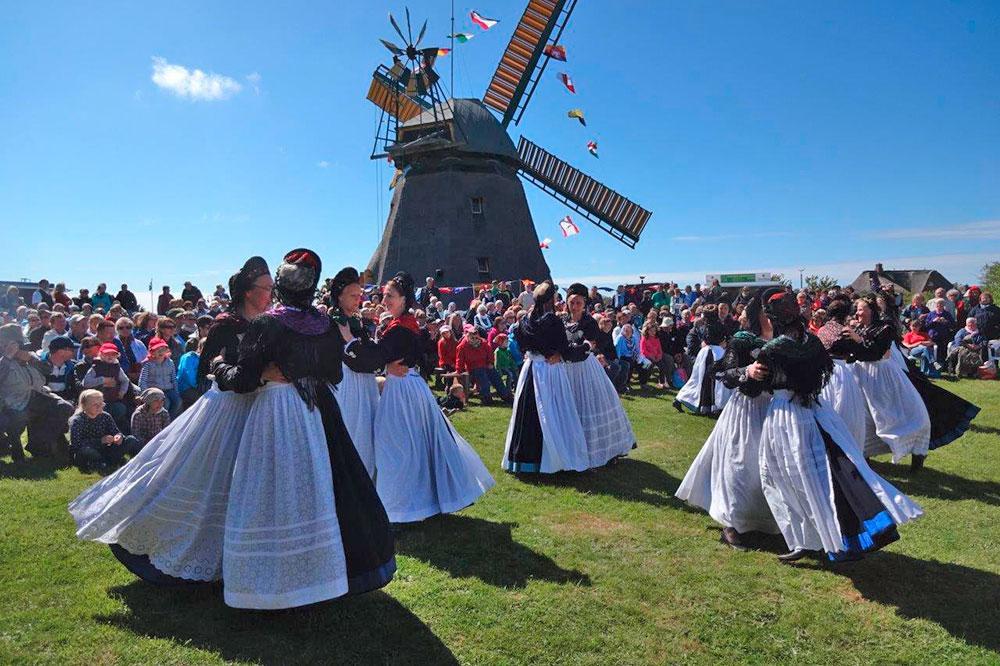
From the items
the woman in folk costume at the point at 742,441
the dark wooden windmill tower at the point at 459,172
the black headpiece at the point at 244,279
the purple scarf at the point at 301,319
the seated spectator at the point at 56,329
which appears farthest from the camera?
the dark wooden windmill tower at the point at 459,172

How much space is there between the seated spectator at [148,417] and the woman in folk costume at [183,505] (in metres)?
4.10

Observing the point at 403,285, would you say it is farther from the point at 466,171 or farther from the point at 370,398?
the point at 466,171

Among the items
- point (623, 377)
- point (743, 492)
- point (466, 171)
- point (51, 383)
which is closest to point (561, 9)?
point (466, 171)

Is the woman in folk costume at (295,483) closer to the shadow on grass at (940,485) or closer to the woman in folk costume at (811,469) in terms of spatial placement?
the woman in folk costume at (811,469)

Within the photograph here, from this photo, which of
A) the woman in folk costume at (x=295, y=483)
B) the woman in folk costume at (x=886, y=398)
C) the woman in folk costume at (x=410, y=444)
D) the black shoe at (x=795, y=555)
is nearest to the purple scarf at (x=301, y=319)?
the woman in folk costume at (x=295, y=483)

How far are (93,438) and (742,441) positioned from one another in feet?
23.5

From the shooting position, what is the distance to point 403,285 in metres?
5.73

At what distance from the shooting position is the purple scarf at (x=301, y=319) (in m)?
3.85

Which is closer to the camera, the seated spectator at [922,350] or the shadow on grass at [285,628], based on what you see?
the shadow on grass at [285,628]

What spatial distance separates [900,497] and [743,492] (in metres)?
1.09

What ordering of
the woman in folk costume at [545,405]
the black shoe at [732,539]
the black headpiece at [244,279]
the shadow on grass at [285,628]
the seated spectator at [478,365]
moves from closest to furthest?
the shadow on grass at [285,628] → the black headpiece at [244,279] → the black shoe at [732,539] → the woman in folk costume at [545,405] → the seated spectator at [478,365]

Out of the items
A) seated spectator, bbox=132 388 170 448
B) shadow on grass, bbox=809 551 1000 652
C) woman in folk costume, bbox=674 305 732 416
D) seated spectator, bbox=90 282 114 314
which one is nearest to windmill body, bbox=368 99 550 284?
seated spectator, bbox=90 282 114 314

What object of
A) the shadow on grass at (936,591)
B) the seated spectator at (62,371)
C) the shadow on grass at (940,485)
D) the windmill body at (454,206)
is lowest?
the shadow on grass at (936,591)

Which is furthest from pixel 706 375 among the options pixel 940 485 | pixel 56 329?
pixel 56 329
